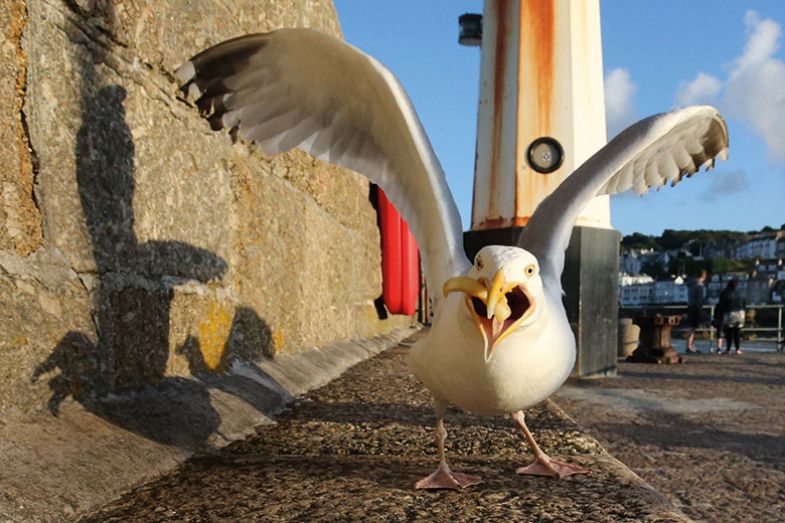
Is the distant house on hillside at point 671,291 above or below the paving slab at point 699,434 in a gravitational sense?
below

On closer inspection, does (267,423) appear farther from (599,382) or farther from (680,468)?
(599,382)

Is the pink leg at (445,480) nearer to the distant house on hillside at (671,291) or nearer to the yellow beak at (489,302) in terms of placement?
the yellow beak at (489,302)

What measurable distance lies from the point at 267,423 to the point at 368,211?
4003 mm

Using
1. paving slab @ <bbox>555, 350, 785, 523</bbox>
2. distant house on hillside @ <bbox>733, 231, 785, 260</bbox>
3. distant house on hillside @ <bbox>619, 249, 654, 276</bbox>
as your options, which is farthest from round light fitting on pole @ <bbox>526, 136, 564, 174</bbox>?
distant house on hillside @ <bbox>733, 231, 785, 260</bbox>

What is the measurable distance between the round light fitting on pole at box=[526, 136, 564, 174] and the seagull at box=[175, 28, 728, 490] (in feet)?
6.16

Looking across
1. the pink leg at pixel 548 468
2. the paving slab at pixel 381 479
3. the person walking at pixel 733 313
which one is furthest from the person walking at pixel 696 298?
the pink leg at pixel 548 468

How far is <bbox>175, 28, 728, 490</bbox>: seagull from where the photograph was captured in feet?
5.00

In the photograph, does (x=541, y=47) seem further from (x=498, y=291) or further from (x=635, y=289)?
(x=635, y=289)

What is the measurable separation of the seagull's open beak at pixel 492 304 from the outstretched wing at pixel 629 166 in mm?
439

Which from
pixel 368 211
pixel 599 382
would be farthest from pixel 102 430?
Answer: pixel 368 211

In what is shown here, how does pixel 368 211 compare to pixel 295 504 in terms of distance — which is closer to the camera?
pixel 295 504

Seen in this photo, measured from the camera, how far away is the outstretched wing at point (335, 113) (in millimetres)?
2004

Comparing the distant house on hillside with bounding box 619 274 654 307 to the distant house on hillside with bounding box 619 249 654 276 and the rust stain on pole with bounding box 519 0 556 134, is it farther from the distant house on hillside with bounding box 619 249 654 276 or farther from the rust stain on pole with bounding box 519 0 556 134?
the rust stain on pole with bounding box 519 0 556 134

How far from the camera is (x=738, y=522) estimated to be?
150 cm
